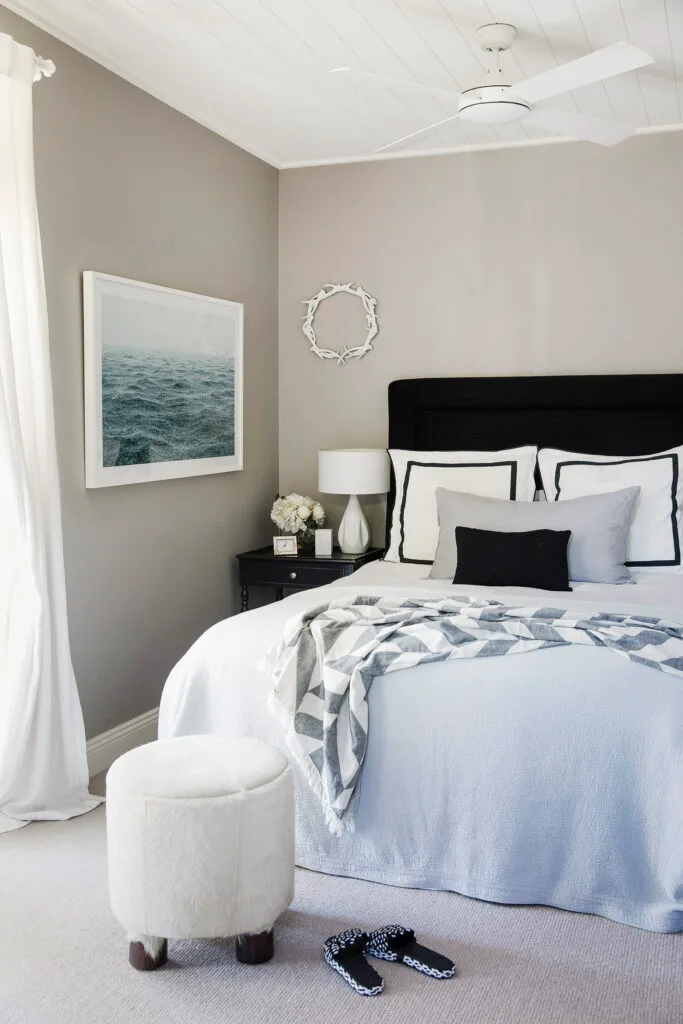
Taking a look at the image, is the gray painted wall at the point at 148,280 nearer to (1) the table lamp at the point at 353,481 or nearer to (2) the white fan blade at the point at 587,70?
(1) the table lamp at the point at 353,481

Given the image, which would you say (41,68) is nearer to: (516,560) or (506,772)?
(516,560)

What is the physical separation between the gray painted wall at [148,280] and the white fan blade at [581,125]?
61.2 inches

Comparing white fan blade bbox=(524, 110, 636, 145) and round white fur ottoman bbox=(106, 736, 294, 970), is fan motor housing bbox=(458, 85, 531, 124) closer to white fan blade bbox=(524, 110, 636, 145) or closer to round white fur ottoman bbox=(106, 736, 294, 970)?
white fan blade bbox=(524, 110, 636, 145)

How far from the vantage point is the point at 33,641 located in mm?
3205

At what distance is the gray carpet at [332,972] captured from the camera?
2.19m

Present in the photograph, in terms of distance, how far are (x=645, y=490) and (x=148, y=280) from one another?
2.22 m

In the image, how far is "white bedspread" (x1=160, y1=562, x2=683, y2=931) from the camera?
8.39 feet

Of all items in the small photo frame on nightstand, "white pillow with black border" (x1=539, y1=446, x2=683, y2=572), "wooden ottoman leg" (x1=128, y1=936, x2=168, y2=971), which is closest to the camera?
"wooden ottoman leg" (x1=128, y1=936, x2=168, y2=971)

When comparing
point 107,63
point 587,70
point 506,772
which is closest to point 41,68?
point 107,63

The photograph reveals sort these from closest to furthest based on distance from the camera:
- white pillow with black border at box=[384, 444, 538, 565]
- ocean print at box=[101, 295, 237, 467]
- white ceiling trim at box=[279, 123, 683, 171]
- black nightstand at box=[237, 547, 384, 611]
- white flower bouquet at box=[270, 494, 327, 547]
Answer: ocean print at box=[101, 295, 237, 467], white pillow with black border at box=[384, 444, 538, 565], white ceiling trim at box=[279, 123, 683, 171], black nightstand at box=[237, 547, 384, 611], white flower bouquet at box=[270, 494, 327, 547]

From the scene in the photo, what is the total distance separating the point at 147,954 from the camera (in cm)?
234

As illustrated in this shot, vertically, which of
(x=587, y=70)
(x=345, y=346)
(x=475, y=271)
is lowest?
(x=345, y=346)

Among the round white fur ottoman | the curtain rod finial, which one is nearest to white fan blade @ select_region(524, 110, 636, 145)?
the curtain rod finial

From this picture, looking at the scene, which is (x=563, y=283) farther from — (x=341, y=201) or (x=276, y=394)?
(x=276, y=394)
